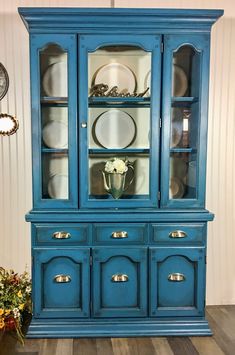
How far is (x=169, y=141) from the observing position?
8.62 feet

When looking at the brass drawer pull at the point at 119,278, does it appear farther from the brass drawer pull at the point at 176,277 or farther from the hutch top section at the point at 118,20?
the hutch top section at the point at 118,20

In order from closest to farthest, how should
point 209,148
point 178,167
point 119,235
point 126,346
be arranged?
point 126,346 → point 119,235 → point 178,167 → point 209,148

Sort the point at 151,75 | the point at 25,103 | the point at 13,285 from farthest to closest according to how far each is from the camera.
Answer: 1. the point at 25,103
2. the point at 13,285
3. the point at 151,75

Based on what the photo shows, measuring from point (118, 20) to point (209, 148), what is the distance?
1268 mm

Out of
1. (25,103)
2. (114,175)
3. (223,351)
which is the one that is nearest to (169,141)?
(114,175)

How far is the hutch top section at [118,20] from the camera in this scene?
8.03 ft

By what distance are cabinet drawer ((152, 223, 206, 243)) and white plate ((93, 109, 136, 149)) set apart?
666mm

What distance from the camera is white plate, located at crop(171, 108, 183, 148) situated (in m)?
2.67

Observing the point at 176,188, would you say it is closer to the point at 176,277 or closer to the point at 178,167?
the point at 178,167

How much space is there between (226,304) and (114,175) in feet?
5.11

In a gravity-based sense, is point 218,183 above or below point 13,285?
above

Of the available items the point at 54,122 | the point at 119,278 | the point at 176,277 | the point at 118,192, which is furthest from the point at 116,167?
the point at 176,277

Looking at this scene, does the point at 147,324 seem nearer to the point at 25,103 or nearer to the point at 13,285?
the point at 13,285

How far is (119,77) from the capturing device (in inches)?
109
